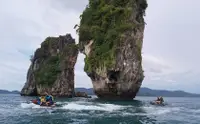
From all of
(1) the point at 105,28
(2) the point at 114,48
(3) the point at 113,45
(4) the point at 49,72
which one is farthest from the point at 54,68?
(2) the point at 114,48

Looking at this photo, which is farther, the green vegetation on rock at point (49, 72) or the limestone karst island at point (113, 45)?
the green vegetation on rock at point (49, 72)

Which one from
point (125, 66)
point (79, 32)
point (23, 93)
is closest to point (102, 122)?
point (125, 66)

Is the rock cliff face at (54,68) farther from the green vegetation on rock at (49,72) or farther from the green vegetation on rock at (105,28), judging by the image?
the green vegetation on rock at (105,28)

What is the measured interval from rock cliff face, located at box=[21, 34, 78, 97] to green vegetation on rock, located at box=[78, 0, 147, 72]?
43.0 feet

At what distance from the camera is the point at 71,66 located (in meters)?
77.0

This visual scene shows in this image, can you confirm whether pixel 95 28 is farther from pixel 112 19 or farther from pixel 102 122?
pixel 102 122

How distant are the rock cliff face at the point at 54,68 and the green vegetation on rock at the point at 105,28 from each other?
13.1 m

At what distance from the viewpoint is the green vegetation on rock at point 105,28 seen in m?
53.6

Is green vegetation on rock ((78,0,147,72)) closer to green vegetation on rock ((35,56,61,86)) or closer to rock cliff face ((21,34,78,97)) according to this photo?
rock cliff face ((21,34,78,97))


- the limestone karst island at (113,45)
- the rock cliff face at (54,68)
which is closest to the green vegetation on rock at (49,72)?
the rock cliff face at (54,68)

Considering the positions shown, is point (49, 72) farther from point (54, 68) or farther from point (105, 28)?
point (105, 28)

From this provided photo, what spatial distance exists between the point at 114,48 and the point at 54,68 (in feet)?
98.5

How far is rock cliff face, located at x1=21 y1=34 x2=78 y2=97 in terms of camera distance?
76125 mm

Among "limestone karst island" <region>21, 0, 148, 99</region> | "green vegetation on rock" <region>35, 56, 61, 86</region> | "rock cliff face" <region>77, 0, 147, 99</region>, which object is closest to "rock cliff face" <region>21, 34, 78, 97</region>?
"green vegetation on rock" <region>35, 56, 61, 86</region>
